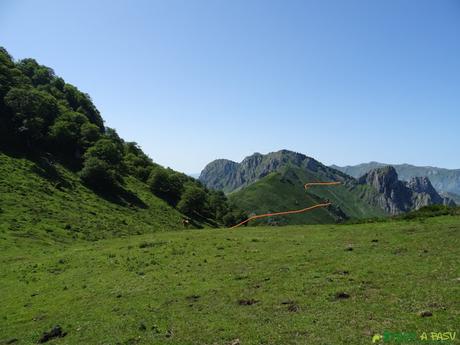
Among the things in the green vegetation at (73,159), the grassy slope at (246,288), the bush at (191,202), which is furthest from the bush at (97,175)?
the grassy slope at (246,288)

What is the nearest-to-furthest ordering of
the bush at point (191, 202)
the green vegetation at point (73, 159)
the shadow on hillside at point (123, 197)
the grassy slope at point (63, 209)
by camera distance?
the grassy slope at point (63, 209) → the green vegetation at point (73, 159) → the shadow on hillside at point (123, 197) → the bush at point (191, 202)

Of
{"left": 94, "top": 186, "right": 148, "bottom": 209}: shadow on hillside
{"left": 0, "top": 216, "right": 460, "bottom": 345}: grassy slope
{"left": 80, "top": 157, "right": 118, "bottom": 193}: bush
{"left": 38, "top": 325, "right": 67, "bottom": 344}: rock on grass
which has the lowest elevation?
{"left": 38, "top": 325, "right": 67, "bottom": 344}: rock on grass

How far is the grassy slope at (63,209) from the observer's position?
58.2m

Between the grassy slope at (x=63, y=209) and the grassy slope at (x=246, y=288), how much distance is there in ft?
59.0

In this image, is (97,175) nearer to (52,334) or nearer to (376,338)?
(52,334)

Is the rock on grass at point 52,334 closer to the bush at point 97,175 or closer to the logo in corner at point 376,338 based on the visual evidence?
the logo in corner at point 376,338

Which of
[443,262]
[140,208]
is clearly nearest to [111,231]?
[140,208]

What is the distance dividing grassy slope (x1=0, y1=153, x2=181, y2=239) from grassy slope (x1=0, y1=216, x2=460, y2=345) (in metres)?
18.0

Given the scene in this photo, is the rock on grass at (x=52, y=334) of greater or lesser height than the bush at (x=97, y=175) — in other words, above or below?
below

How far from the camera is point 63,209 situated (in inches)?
2781

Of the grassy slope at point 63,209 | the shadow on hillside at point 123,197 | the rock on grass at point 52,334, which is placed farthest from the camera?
the shadow on hillside at point 123,197

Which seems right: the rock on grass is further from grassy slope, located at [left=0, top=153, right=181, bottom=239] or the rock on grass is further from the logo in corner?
grassy slope, located at [left=0, top=153, right=181, bottom=239]

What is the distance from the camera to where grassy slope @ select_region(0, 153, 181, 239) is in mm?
58162

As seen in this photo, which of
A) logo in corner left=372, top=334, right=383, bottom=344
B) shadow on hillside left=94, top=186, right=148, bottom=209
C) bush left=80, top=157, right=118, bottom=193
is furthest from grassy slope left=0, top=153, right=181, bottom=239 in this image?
logo in corner left=372, top=334, right=383, bottom=344
